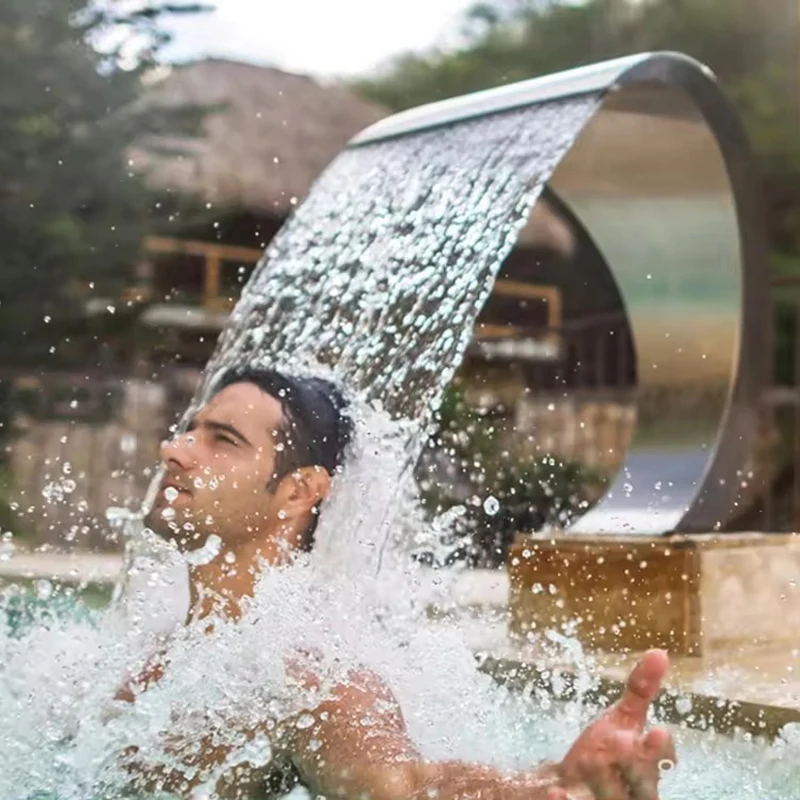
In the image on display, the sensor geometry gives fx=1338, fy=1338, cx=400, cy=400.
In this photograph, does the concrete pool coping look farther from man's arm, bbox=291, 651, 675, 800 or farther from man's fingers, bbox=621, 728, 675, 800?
man's fingers, bbox=621, 728, 675, 800

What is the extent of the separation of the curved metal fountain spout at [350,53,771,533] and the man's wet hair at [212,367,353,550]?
1.74 m

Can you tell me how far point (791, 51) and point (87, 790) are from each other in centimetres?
870

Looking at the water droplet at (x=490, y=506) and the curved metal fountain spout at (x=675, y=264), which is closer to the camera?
the curved metal fountain spout at (x=675, y=264)

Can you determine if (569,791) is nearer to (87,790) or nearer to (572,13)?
(87,790)

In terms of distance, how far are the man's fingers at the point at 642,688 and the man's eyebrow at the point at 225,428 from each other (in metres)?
1.00

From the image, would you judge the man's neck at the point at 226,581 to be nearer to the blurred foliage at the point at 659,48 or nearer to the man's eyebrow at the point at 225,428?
the man's eyebrow at the point at 225,428

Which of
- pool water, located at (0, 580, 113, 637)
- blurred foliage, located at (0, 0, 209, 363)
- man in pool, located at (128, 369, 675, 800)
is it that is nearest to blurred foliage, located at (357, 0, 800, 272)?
blurred foliage, located at (0, 0, 209, 363)

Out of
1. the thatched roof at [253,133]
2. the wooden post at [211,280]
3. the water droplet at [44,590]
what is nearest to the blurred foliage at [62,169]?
the thatched roof at [253,133]

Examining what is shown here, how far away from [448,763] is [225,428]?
2.51 ft

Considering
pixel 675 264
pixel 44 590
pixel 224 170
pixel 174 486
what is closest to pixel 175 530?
pixel 174 486

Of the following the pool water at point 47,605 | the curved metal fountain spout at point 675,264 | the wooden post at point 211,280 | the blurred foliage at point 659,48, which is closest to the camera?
the pool water at point 47,605

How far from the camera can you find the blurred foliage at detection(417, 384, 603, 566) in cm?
697

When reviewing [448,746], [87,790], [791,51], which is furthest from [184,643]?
[791,51]

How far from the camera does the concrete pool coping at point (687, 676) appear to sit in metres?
2.81
